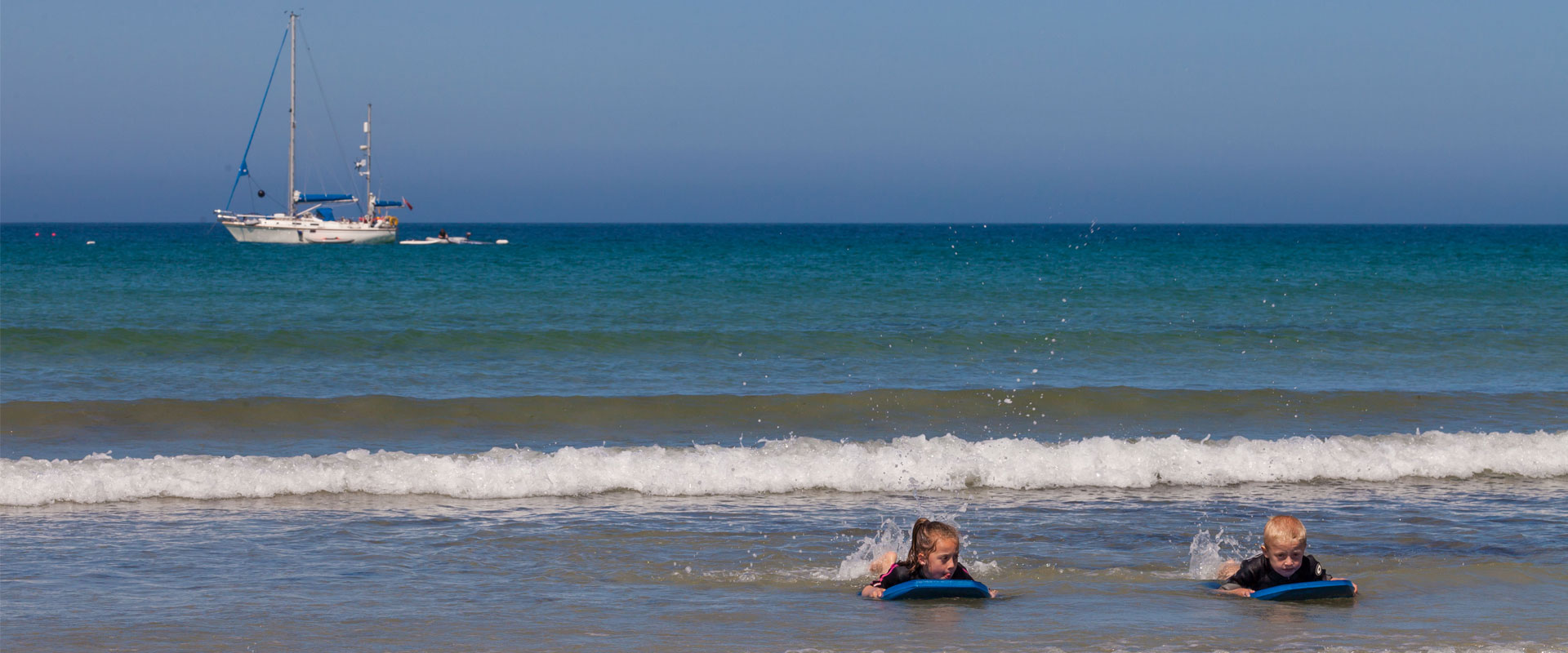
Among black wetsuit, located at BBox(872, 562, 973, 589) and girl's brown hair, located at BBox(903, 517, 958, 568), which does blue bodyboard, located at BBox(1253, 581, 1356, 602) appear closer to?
black wetsuit, located at BBox(872, 562, 973, 589)

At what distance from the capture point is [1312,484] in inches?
417

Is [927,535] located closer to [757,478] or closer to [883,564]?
[883,564]

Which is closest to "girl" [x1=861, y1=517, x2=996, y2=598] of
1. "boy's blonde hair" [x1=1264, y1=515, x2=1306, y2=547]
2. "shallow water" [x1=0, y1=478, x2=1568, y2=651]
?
"shallow water" [x1=0, y1=478, x2=1568, y2=651]

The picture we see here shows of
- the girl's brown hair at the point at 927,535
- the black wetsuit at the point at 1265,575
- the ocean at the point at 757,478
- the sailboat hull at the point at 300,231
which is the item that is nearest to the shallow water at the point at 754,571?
the ocean at the point at 757,478

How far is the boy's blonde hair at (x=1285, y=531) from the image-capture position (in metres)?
6.76

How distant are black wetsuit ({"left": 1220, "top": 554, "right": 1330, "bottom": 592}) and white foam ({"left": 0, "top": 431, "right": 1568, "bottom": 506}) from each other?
3264 mm

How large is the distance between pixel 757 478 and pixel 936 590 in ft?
11.8

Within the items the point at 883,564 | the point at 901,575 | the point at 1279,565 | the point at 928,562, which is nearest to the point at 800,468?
the point at 883,564

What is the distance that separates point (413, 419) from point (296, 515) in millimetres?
4882

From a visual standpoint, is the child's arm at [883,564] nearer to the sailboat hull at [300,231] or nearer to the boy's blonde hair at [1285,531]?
the boy's blonde hair at [1285,531]

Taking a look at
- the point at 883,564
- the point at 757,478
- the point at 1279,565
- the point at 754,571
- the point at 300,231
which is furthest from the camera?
the point at 300,231

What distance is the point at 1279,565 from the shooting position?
6887 millimetres

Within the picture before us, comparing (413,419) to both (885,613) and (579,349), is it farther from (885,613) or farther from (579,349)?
(885,613)

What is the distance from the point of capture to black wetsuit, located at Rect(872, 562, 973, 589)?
22.8ft
